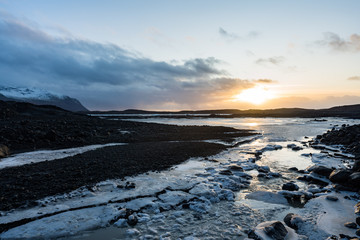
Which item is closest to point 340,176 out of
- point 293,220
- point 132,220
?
point 293,220

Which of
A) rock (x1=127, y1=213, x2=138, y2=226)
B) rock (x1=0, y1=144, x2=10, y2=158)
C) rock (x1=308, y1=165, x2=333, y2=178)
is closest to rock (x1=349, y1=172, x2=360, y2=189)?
rock (x1=308, y1=165, x2=333, y2=178)

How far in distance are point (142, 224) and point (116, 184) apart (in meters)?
3.50

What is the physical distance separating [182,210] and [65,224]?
355 centimetres

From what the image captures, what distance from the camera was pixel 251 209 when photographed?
7.33 metres

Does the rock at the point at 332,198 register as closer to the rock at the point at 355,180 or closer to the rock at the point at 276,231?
the rock at the point at 355,180

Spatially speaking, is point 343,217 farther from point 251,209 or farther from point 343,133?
point 343,133

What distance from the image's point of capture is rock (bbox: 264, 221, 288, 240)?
5.57 m

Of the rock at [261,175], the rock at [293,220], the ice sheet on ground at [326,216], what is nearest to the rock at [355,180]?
the ice sheet on ground at [326,216]

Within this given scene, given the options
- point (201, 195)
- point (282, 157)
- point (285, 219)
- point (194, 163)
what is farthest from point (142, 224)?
point (282, 157)

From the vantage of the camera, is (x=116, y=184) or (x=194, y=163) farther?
(x=194, y=163)

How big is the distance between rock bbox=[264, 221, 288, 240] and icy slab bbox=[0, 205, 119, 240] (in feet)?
14.5

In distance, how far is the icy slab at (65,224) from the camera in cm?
573

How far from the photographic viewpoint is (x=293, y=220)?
20.9ft

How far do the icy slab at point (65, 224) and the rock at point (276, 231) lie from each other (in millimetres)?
4435
